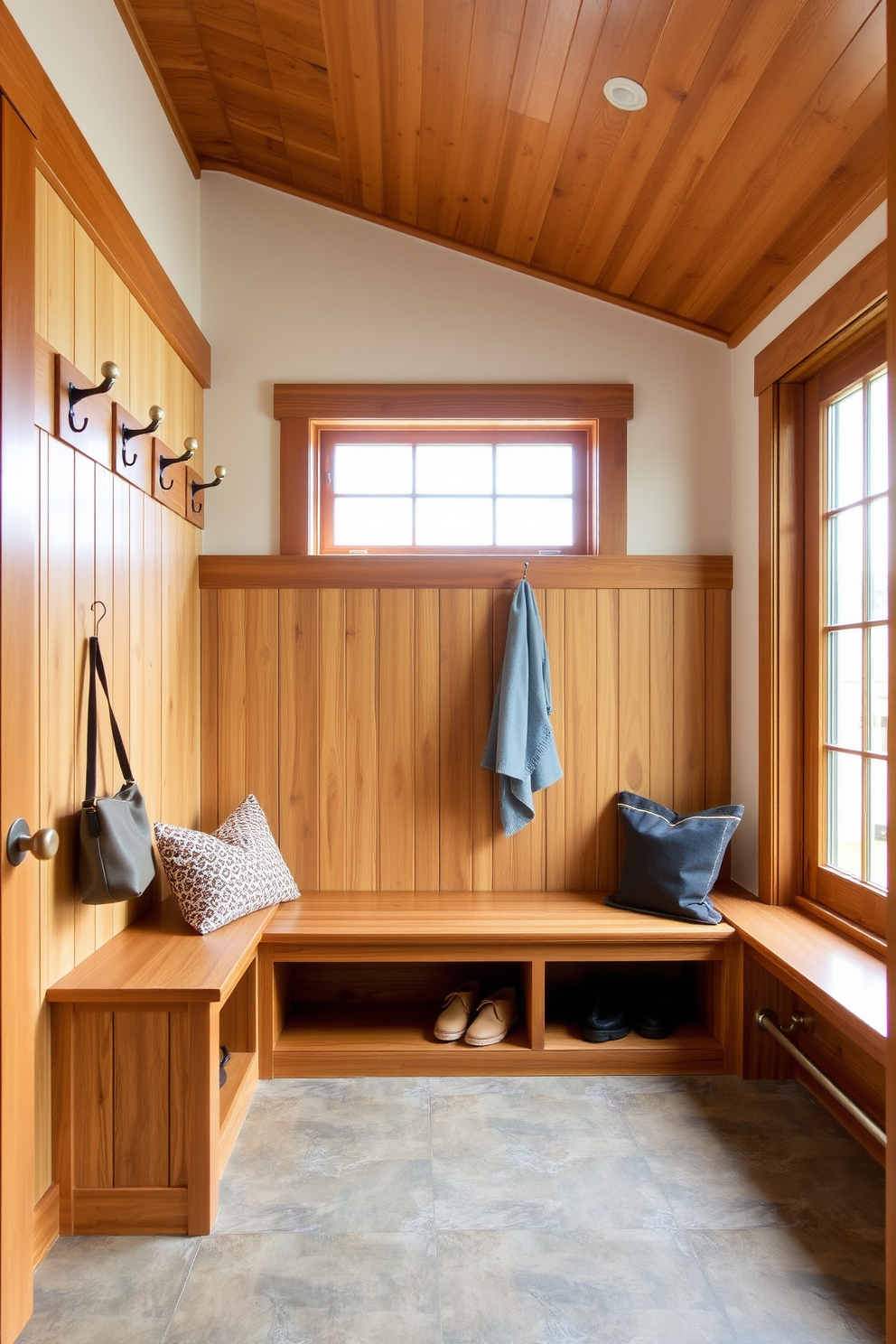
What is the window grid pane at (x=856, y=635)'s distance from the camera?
6.95 ft

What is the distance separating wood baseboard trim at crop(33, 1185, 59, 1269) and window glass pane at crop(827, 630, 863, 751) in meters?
2.17

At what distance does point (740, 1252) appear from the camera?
5.35 ft

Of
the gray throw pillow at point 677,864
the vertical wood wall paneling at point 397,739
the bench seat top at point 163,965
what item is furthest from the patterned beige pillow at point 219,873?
the gray throw pillow at point 677,864

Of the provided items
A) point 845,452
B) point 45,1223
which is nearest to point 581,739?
point 845,452

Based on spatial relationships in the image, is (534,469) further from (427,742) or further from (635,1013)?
(635,1013)

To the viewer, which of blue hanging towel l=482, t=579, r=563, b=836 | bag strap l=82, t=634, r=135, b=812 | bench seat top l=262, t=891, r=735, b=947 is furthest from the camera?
blue hanging towel l=482, t=579, r=563, b=836

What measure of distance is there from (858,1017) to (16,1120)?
162 centimetres

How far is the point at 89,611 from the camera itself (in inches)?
74.6

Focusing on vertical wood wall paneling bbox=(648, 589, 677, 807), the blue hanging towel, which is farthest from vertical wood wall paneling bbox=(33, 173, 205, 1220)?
vertical wood wall paneling bbox=(648, 589, 677, 807)

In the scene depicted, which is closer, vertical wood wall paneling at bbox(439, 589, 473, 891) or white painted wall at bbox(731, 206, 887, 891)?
white painted wall at bbox(731, 206, 887, 891)

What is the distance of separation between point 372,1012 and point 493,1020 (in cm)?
45

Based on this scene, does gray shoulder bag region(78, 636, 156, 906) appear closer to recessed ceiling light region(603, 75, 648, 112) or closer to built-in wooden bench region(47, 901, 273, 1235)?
built-in wooden bench region(47, 901, 273, 1235)

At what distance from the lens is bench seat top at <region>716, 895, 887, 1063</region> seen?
5.63 ft

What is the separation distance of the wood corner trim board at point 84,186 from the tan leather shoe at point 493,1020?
2219 millimetres
